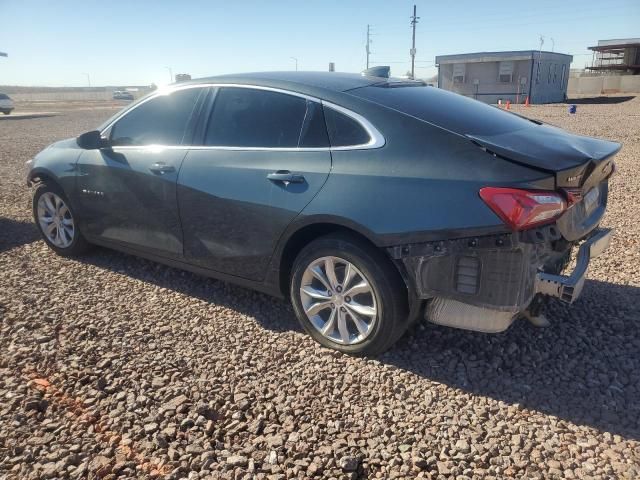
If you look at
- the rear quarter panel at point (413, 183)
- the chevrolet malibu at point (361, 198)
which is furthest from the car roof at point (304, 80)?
the rear quarter panel at point (413, 183)

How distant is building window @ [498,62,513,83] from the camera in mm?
38938

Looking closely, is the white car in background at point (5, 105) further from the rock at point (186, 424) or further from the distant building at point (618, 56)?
the distant building at point (618, 56)

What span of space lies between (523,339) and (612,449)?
A: 3.34 ft

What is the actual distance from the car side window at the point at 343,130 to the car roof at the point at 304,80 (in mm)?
201

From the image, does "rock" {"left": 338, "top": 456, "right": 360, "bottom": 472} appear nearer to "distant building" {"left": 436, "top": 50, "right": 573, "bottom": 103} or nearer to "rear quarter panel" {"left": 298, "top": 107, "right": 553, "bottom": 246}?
"rear quarter panel" {"left": 298, "top": 107, "right": 553, "bottom": 246}

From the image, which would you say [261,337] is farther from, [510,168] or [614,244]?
[614,244]

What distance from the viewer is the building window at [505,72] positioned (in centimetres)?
3894

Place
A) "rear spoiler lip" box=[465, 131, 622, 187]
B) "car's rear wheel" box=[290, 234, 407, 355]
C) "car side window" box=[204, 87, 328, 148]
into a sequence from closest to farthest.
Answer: "rear spoiler lip" box=[465, 131, 622, 187] < "car's rear wheel" box=[290, 234, 407, 355] < "car side window" box=[204, 87, 328, 148]

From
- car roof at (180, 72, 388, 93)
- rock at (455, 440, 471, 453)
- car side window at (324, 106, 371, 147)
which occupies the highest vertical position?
car roof at (180, 72, 388, 93)

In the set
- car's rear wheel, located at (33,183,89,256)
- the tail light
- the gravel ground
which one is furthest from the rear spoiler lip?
car's rear wheel, located at (33,183,89,256)

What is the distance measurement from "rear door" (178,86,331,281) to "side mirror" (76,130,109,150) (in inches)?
41.8

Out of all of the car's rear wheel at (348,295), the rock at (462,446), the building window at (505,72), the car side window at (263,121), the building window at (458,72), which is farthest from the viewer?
the building window at (458,72)

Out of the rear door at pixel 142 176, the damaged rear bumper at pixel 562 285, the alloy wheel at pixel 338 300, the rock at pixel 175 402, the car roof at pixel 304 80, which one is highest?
the car roof at pixel 304 80

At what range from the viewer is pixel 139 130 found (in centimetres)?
426
